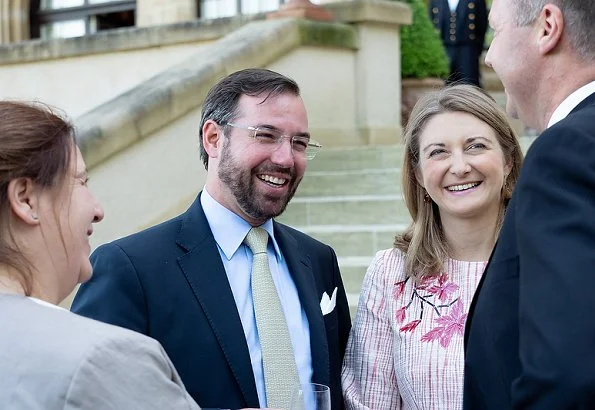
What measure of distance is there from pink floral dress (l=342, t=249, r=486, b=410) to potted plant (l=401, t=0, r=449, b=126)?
26.0ft

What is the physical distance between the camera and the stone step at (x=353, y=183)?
7613 millimetres

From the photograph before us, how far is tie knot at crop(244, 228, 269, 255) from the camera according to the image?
9.66 feet

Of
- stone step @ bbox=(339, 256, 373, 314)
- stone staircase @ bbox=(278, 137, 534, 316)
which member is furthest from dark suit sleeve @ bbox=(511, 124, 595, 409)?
stone step @ bbox=(339, 256, 373, 314)

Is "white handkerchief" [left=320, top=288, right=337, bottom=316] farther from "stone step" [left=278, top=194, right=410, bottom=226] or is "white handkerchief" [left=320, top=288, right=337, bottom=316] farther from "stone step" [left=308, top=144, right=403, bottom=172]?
"stone step" [left=308, top=144, right=403, bottom=172]

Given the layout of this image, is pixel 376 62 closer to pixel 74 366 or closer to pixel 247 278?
pixel 247 278

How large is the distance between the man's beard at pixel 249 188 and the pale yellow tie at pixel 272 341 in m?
0.16

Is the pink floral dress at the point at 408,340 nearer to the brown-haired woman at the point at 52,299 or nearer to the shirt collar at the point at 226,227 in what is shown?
the shirt collar at the point at 226,227

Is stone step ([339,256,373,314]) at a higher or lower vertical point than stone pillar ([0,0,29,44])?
lower

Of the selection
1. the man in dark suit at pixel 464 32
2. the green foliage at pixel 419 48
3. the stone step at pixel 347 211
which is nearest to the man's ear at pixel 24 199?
the stone step at pixel 347 211

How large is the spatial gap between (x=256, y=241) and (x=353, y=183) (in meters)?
4.86

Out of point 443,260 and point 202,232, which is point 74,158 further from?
point 443,260

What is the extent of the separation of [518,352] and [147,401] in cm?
72

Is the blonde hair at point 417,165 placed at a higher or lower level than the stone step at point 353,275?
higher

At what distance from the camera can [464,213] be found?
3.19 metres
